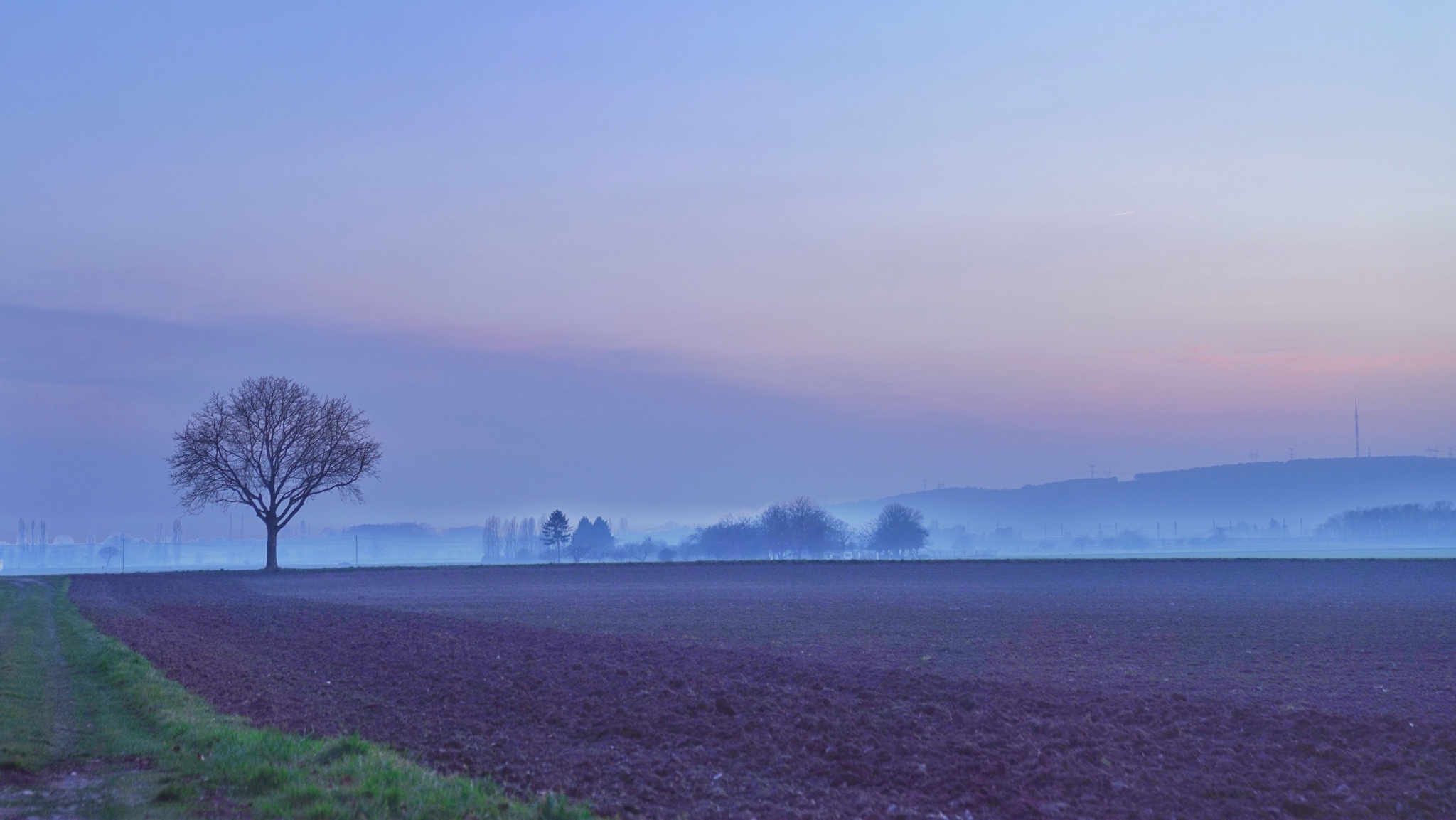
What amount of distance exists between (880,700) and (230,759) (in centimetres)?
922

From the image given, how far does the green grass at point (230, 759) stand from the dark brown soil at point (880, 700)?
3.06ft

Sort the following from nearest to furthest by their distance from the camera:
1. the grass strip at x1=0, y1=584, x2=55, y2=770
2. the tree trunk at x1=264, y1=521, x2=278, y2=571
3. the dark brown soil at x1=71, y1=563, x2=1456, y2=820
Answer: the dark brown soil at x1=71, y1=563, x2=1456, y2=820 < the grass strip at x1=0, y1=584, x2=55, y2=770 < the tree trunk at x1=264, y1=521, x2=278, y2=571

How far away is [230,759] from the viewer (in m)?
11.7

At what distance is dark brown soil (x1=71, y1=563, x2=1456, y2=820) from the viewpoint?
36.8ft

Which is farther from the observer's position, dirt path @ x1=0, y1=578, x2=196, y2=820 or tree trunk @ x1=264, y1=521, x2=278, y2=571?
tree trunk @ x1=264, y1=521, x2=278, y2=571

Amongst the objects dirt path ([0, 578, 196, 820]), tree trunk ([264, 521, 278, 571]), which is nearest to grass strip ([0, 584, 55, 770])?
dirt path ([0, 578, 196, 820])

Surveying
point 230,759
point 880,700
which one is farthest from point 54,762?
point 880,700

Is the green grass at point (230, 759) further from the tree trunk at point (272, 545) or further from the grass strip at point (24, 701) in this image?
the tree trunk at point (272, 545)

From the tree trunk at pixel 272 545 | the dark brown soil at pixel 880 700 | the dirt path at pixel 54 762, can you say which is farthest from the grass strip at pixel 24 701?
the tree trunk at pixel 272 545

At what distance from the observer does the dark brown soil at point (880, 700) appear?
36.8ft

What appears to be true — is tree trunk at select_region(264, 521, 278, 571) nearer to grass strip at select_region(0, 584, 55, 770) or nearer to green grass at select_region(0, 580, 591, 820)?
grass strip at select_region(0, 584, 55, 770)

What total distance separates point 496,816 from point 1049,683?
11.4 meters

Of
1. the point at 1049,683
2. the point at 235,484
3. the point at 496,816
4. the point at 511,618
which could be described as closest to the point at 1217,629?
the point at 1049,683

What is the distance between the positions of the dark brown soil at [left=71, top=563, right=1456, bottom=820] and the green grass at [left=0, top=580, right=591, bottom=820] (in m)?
0.93
